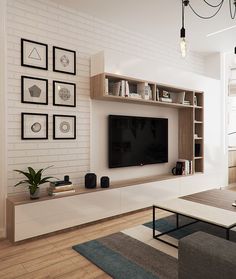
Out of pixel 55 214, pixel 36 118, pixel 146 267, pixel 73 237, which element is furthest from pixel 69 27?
pixel 146 267

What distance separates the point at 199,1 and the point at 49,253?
131 inches

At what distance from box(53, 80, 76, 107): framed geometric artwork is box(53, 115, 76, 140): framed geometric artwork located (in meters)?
0.17

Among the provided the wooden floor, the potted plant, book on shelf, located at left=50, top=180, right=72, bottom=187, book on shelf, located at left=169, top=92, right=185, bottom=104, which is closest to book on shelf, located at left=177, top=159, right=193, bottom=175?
book on shelf, located at left=169, top=92, right=185, bottom=104

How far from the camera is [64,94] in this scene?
10.8 ft

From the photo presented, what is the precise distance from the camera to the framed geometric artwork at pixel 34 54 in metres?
2.96

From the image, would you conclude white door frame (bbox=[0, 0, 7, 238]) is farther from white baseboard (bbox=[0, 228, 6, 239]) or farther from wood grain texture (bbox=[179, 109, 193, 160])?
wood grain texture (bbox=[179, 109, 193, 160])

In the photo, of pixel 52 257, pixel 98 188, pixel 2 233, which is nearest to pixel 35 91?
pixel 98 188

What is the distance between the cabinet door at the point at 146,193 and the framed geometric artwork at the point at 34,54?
1933 millimetres

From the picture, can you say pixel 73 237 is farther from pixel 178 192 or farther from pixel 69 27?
pixel 69 27

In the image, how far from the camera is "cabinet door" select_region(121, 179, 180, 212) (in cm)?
350

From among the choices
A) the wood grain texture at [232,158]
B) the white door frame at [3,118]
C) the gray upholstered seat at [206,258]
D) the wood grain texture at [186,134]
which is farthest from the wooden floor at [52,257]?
the wood grain texture at [232,158]

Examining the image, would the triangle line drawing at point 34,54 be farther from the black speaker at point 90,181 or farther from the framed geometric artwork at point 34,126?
the black speaker at point 90,181

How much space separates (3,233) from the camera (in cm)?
280

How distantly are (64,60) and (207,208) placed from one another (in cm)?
247
